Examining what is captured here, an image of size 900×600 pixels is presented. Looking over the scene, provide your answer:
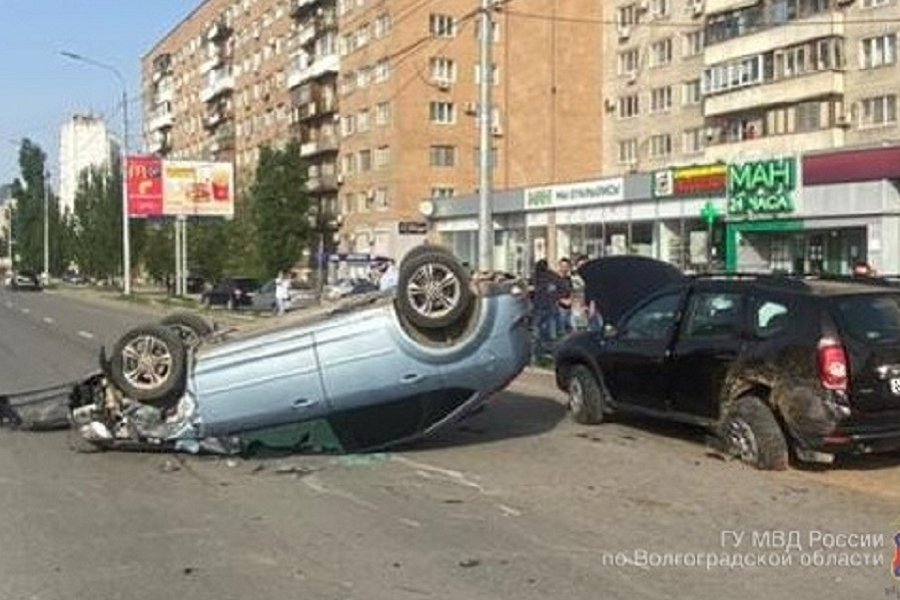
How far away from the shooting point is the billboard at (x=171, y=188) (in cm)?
6512

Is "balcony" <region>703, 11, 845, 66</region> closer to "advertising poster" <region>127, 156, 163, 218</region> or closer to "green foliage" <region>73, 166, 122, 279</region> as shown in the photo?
"advertising poster" <region>127, 156, 163, 218</region>

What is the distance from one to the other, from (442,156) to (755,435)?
73.6 m

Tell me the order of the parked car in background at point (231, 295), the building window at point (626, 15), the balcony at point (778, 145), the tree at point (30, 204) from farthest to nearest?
the tree at point (30, 204) < the building window at point (626, 15) < the balcony at point (778, 145) < the parked car in background at point (231, 295)

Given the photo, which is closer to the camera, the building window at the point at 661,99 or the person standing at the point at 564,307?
the person standing at the point at 564,307

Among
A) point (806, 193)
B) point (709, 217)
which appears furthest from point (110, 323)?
point (806, 193)

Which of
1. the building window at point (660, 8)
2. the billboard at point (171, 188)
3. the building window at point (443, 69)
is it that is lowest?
the billboard at point (171, 188)

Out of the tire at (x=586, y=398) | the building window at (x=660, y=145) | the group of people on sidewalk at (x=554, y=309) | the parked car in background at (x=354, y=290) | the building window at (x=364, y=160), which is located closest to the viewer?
the tire at (x=586, y=398)

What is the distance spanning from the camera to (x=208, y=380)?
424 inches

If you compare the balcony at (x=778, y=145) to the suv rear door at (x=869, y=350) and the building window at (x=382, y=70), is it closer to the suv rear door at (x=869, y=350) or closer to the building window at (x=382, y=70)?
the building window at (x=382, y=70)

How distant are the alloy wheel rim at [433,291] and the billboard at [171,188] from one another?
55710 mm

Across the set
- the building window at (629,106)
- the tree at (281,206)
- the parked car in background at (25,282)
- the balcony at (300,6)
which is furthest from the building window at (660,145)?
the parked car in background at (25,282)

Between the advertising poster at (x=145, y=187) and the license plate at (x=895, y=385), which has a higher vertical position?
the advertising poster at (x=145, y=187)

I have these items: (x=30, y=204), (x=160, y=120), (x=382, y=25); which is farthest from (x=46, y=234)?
(x=382, y=25)

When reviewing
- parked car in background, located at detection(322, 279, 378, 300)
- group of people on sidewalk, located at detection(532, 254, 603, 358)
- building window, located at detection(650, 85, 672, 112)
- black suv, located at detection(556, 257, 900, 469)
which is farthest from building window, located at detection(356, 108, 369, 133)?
black suv, located at detection(556, 257, 900, 469)
